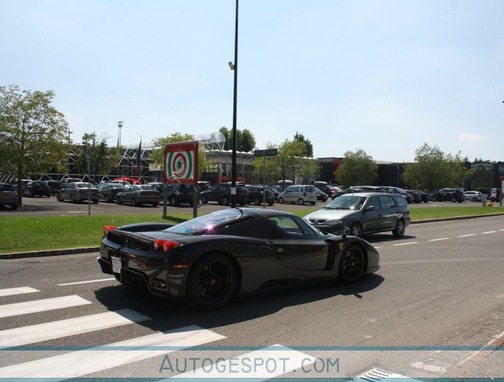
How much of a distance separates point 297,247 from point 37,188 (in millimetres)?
37582

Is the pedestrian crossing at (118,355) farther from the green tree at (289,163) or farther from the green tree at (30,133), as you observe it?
the green tree at (289,163)

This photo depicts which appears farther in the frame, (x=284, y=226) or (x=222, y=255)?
(x=284, y=226)

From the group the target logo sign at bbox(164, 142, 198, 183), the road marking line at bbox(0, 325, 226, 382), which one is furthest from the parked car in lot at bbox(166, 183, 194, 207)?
the road marking line at bbox(0, 325, 226, 382)

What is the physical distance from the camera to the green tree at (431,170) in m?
65.0

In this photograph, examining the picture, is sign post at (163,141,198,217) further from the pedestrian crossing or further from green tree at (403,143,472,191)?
green tree at (403,143,472,191)

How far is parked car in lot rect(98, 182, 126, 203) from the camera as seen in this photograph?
114 ft

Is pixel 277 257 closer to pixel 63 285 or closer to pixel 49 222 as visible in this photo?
pixel 63 285

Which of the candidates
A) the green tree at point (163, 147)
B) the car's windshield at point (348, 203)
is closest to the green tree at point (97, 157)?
the green tree at point (163, 147)

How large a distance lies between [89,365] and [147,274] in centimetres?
163

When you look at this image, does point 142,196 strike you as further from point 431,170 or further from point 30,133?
point 431,170

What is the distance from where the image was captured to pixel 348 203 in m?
15.0

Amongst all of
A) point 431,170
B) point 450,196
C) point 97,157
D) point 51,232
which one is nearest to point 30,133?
point 51,232

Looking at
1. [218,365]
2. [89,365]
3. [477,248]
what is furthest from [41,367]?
[477,248]

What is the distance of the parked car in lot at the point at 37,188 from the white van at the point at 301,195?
67.8 ft
